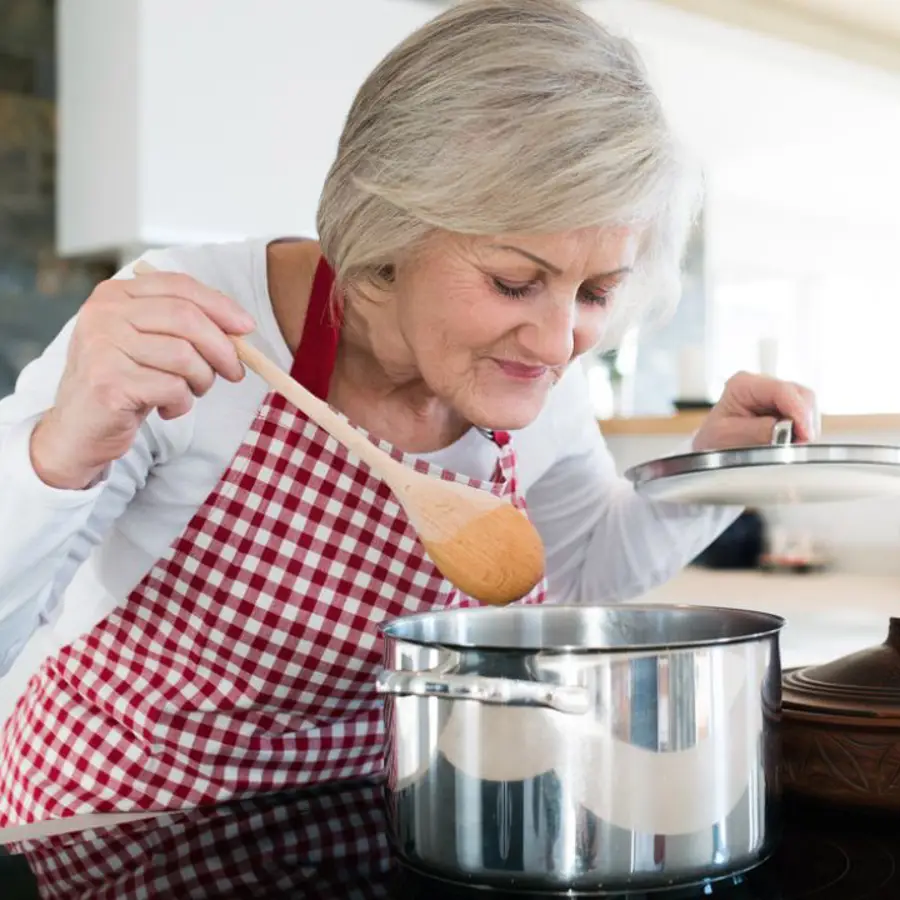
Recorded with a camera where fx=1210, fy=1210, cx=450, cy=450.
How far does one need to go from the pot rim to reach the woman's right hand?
198 mm

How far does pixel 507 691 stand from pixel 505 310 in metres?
0.32

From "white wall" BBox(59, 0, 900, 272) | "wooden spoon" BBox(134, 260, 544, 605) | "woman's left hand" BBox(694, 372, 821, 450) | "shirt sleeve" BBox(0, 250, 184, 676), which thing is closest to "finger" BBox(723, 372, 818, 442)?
"woman's left hand" BBox(694, 372, 821, 450)

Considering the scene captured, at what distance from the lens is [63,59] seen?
271cm

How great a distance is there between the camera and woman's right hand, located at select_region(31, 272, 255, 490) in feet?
2.37

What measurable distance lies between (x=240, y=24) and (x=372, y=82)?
179cm

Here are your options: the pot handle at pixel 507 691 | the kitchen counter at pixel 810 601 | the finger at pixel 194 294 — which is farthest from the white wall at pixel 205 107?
the pot handle at pixel 507 691

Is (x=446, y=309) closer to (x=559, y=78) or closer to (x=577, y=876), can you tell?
Result: (x=559, y=78)

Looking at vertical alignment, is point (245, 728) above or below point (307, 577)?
below

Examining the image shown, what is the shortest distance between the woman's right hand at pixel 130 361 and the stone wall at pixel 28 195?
2.13m

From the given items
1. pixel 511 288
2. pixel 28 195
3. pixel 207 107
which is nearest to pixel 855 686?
pixel 511 288

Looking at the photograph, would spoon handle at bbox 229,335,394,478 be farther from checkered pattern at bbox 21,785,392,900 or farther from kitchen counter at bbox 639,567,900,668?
kitchen counter at bbox 639,567,900,668

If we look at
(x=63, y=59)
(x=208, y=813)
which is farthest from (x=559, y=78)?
(x=63, y=59)

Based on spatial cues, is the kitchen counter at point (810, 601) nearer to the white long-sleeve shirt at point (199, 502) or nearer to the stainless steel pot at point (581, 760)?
the white long-sleeve shirt at point (199, 502)

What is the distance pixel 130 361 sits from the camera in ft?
2.37
